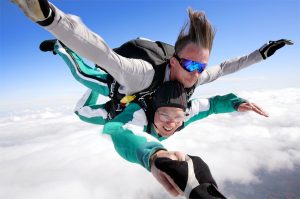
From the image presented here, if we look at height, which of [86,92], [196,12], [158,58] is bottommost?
[86,92]

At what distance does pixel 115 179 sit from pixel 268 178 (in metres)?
109

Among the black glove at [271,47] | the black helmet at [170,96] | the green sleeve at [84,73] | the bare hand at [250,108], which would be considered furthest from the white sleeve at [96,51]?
the black glove at [271,47]

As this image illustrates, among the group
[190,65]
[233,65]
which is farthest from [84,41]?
[233,65]

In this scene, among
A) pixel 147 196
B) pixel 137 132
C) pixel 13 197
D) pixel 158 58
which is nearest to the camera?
pixel 137 132

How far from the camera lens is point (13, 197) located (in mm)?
140500

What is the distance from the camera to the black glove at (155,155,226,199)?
41.8 inches

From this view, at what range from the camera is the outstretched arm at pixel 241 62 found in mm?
3470

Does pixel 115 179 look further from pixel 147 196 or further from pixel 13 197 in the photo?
pixel 13 197

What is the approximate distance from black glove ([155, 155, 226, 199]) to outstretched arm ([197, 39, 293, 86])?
2.34 meters

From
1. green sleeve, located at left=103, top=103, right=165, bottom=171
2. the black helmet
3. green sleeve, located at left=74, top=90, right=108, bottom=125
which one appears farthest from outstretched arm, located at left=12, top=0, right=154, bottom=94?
green sleeve, located at left=74, top=90, right=108, bottom=125

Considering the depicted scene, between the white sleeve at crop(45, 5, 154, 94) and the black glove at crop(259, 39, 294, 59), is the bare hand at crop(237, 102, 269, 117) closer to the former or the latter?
the black glove at crop(259, 39, 294, 59)

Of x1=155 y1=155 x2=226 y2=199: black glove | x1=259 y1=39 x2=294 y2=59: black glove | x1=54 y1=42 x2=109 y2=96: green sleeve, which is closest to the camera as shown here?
x1=155 y1=155 x2=226 y2=199: black glove

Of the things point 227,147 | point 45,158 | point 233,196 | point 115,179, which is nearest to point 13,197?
point 45,158

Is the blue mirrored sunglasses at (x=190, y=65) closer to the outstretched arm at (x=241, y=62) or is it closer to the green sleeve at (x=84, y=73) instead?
the outstretched arm at (x=241, y=62)
